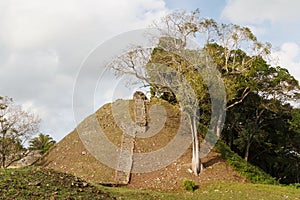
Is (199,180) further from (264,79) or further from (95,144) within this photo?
(264,79)

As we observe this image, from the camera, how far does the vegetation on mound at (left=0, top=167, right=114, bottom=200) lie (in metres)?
8.89

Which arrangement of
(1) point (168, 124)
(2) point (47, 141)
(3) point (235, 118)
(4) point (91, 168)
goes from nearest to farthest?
1. (4) point (91, 168)
2. (1) point (168, 124)
3. (3) point (235, 118)
4. (2) point (47, 141)

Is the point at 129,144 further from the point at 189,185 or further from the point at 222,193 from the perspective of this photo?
the point at 222,193

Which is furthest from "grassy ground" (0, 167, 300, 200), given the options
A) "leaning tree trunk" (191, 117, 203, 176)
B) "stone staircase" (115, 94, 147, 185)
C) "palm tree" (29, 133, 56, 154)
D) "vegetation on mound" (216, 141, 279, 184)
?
"palm tree" (29, 133, 56, 154)

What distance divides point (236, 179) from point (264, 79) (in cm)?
812

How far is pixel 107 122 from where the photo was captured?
76.5 feet

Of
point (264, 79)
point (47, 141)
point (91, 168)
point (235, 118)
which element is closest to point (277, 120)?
point (235, 118)

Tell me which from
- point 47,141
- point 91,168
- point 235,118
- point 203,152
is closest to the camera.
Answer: point 91,168

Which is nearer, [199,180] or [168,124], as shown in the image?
[199,180]

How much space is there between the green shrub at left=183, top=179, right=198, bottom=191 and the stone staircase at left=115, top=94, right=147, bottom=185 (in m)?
2.86

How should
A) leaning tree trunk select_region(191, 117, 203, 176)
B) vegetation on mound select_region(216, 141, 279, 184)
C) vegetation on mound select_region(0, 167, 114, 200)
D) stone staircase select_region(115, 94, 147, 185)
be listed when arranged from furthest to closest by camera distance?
vegetation on mound select_region(216, 141, 279, 184)
leaning tree trunk select_region(191, 117, 203, 176)
stone staircase select_region(115, 94, 147, 185)
vegetation on mound select_region(0, 167, 114, 200)

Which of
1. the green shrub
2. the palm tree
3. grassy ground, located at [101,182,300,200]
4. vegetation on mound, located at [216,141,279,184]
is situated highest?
the palm tree

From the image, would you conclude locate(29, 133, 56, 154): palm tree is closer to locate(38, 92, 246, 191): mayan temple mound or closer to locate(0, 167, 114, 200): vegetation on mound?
locate(38, 92, 246, 191): mayan temple mound

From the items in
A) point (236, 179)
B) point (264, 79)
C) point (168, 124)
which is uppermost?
point (264, 79)
